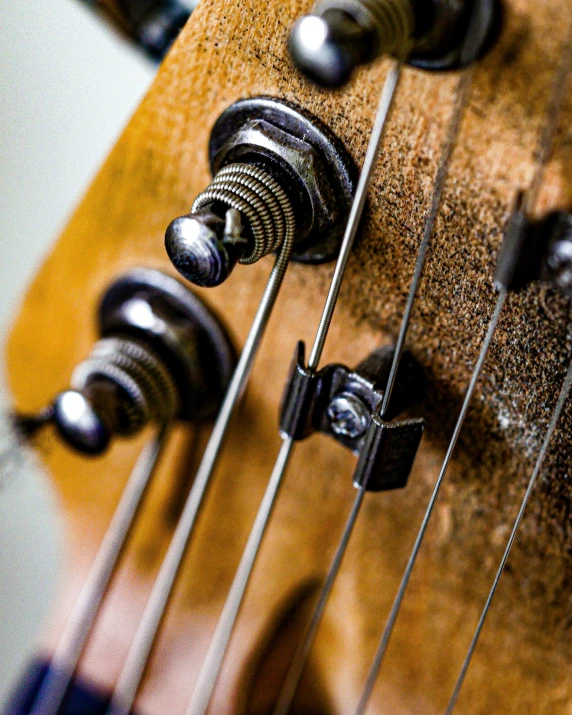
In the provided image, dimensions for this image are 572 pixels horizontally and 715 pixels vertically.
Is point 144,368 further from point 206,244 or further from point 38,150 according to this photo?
point 38,150

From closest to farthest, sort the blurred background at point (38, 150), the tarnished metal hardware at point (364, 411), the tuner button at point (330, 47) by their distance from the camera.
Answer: the tuner button at point (330, 47) < the tarnished metal hardware at point (364, 411) < the blurred background at point (38, 150)

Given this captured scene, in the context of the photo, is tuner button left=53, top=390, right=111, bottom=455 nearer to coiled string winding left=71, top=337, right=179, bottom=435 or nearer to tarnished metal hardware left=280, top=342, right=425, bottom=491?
coiled string winding left=71, top=337, right=179, bottom=435

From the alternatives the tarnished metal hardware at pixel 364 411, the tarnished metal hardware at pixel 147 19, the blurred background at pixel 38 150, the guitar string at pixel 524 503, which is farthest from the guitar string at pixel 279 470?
the blurred background at pixel 38 150

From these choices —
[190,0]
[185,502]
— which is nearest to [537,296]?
[185,502]

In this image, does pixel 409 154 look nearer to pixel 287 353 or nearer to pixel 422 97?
pixel 422 97

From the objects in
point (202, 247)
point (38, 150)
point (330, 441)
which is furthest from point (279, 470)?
point (38, 150)

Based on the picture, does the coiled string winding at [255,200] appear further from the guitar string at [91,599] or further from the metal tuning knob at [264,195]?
the guitar string at [91,599]
